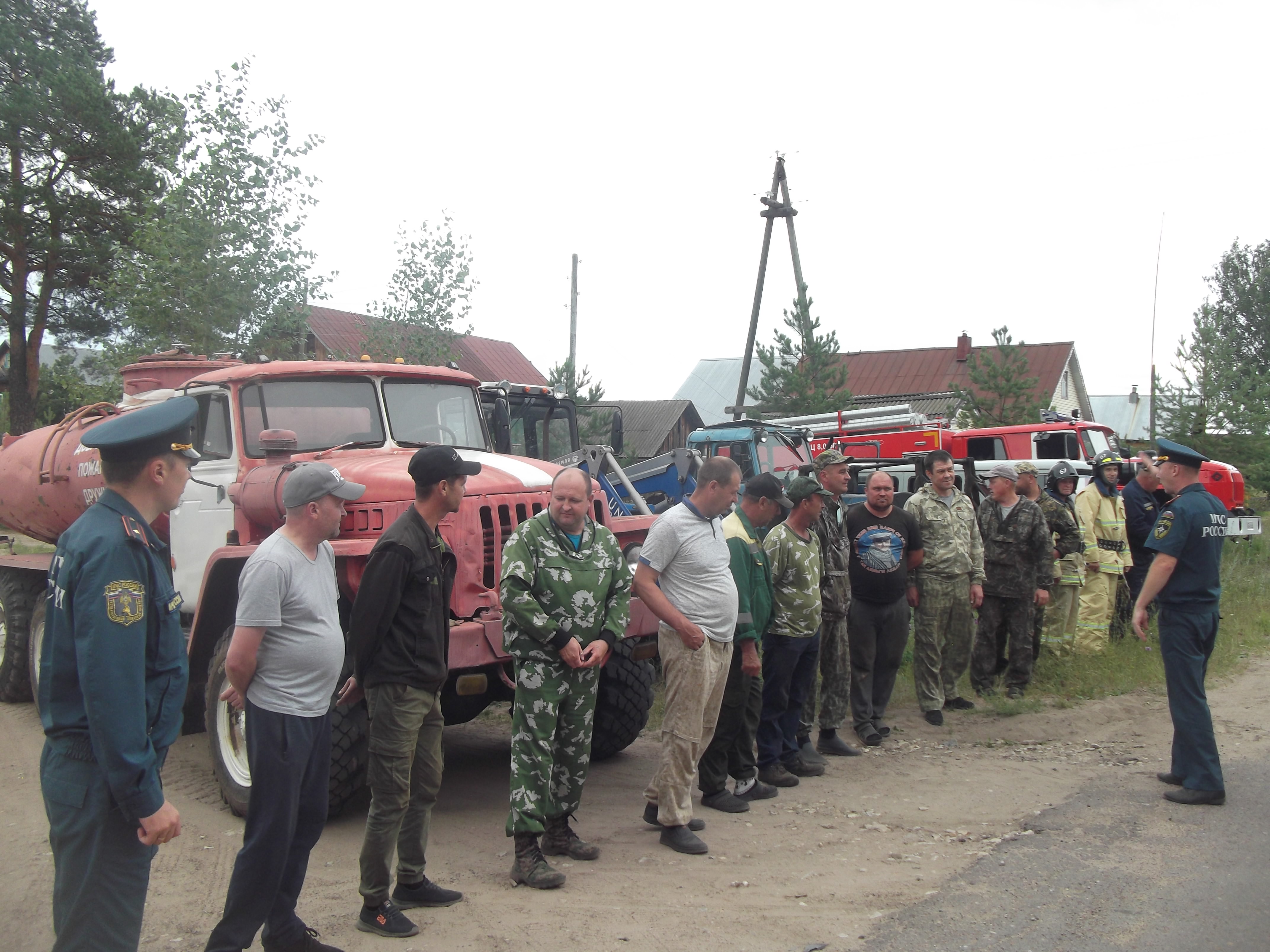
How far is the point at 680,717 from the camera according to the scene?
5113 millimetres

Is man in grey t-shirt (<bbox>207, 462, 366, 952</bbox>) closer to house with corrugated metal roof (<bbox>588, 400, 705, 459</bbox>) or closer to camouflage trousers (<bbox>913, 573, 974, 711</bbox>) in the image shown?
camouflage trousers (<bbox>913, 573, 974, 711</bbox>)

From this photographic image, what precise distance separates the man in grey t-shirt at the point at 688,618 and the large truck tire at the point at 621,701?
1068mm

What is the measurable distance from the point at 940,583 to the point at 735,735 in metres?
2.57

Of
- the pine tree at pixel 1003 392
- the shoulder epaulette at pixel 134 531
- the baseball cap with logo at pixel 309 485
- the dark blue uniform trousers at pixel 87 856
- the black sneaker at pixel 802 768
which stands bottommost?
the black sneaker at pixel 802 768

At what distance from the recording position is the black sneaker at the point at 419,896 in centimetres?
429

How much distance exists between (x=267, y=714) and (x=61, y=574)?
109 cm

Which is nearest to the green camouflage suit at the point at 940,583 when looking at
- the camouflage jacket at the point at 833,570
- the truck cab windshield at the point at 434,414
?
the camouflage jacket at the point at 833,570

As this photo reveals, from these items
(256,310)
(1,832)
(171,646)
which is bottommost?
(1,832)

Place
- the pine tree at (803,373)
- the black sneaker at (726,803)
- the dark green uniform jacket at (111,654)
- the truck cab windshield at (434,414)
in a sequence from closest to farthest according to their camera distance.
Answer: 1. the dark green uniform jacket at (111,654)
2. the black sneaker at (726,803)
3. the truck cab windshield at (434,414)
4. the pine tree at (803,373)

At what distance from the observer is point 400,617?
13.6 ft

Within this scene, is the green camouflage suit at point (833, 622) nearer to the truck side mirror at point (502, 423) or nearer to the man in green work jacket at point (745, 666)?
the man in green work jacket at point (745, 666)

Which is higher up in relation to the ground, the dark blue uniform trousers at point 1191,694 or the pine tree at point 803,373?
the pine tree at point 803,373

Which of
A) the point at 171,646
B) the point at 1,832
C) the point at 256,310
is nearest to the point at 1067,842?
the point at 171,646

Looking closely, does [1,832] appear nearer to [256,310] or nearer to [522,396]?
[522,396]
